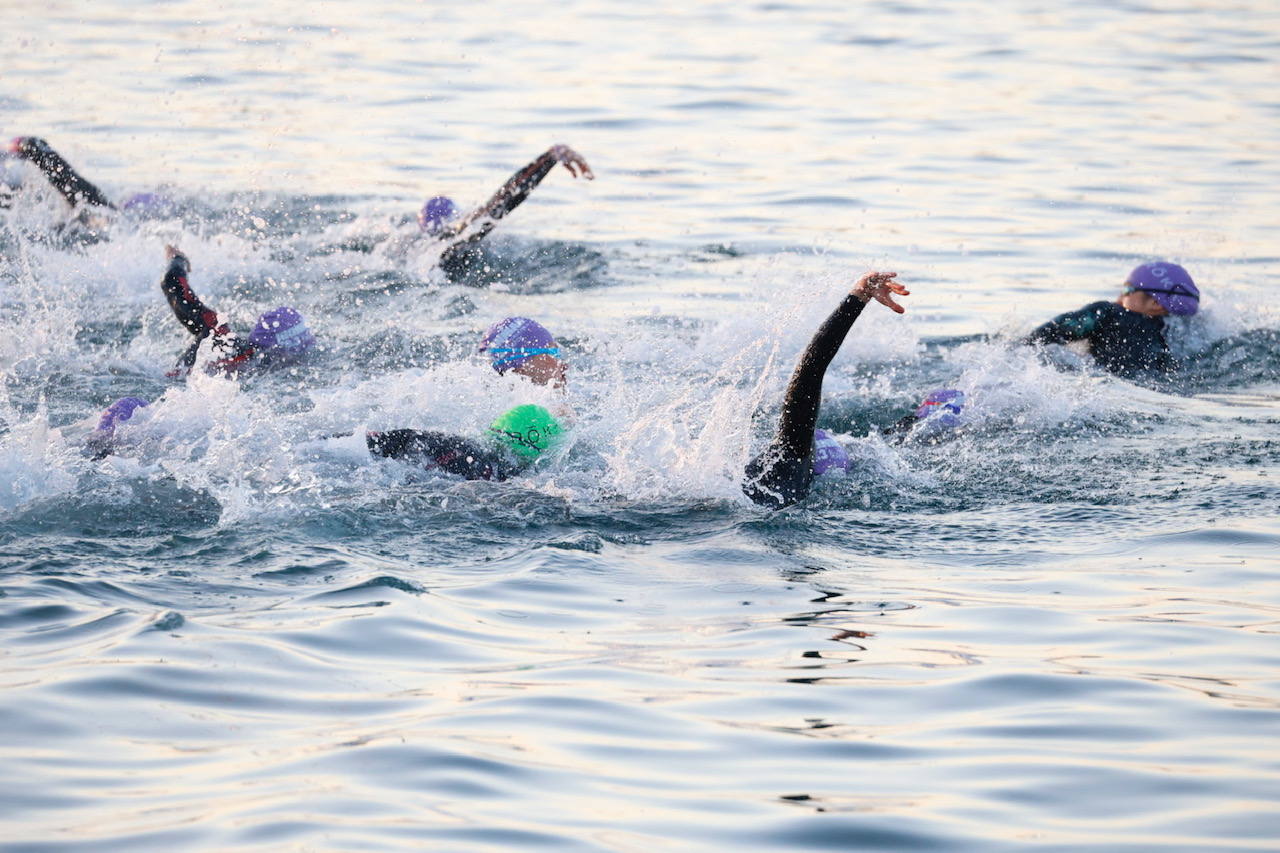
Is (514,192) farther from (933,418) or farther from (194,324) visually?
(933,418)

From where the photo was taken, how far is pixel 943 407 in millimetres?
10297

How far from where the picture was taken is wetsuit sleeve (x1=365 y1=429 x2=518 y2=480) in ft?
28.2

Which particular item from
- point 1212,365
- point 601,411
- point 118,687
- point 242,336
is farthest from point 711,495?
point 1212,365

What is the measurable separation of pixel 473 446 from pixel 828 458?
202 cm

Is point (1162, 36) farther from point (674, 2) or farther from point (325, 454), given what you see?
point (325, 454)

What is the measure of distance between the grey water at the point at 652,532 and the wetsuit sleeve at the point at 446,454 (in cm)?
15

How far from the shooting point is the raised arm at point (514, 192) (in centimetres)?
1188

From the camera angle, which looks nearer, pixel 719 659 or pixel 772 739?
pixel 772 739

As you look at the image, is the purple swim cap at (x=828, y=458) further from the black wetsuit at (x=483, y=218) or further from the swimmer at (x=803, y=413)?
the black wetsuit at (x=483, y=218)

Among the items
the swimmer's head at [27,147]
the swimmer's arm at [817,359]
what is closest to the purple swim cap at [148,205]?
the swimmer's head at [27,147]

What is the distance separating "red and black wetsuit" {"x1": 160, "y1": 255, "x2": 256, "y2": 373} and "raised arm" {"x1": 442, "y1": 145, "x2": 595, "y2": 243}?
8.95ft

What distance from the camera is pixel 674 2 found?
33.5m

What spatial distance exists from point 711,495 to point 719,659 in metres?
2.20

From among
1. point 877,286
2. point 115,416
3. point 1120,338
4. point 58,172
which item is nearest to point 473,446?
point 115,416
